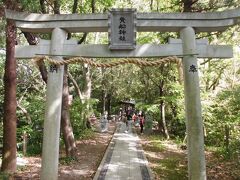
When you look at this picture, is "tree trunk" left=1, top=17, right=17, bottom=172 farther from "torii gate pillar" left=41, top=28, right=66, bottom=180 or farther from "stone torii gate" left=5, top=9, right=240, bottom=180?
"torii gate pillar" left=41, top=28, right=66, bottom=180

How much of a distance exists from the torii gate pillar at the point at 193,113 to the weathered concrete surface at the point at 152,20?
26cm

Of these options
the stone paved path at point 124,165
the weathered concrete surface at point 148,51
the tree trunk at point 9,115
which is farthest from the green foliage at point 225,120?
the tree trunk at point 9,115

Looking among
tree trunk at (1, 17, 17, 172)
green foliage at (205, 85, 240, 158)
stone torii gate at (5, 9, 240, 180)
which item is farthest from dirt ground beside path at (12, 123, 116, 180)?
green foliage at (205, 85, 240, 158)

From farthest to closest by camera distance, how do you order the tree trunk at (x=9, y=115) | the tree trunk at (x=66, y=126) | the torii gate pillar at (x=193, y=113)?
the tree trunk at (x=66, y=126) → the tree trunk at (x=9, y=115) → the torii gate pillar at (x=193, y=113)

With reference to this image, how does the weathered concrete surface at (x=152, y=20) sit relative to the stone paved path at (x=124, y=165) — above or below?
above

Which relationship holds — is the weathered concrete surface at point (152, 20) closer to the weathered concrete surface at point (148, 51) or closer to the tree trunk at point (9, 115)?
the weathered concrete surface at point (148, 51)

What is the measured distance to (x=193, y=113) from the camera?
7.74 m

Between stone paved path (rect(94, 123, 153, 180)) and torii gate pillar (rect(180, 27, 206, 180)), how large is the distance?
3.53 meters

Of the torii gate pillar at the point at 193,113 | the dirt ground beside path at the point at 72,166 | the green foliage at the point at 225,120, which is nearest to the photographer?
the torii gate pillar at the point at 193,113

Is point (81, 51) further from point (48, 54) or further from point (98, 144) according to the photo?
point (98, 144)

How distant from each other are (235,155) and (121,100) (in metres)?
33.8

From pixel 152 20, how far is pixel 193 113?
92.4 inches

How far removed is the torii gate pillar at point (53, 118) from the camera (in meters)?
7.73

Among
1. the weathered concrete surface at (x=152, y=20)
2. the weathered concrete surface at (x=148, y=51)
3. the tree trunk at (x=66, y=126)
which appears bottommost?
the tree trunk at (x=66, y=126)
